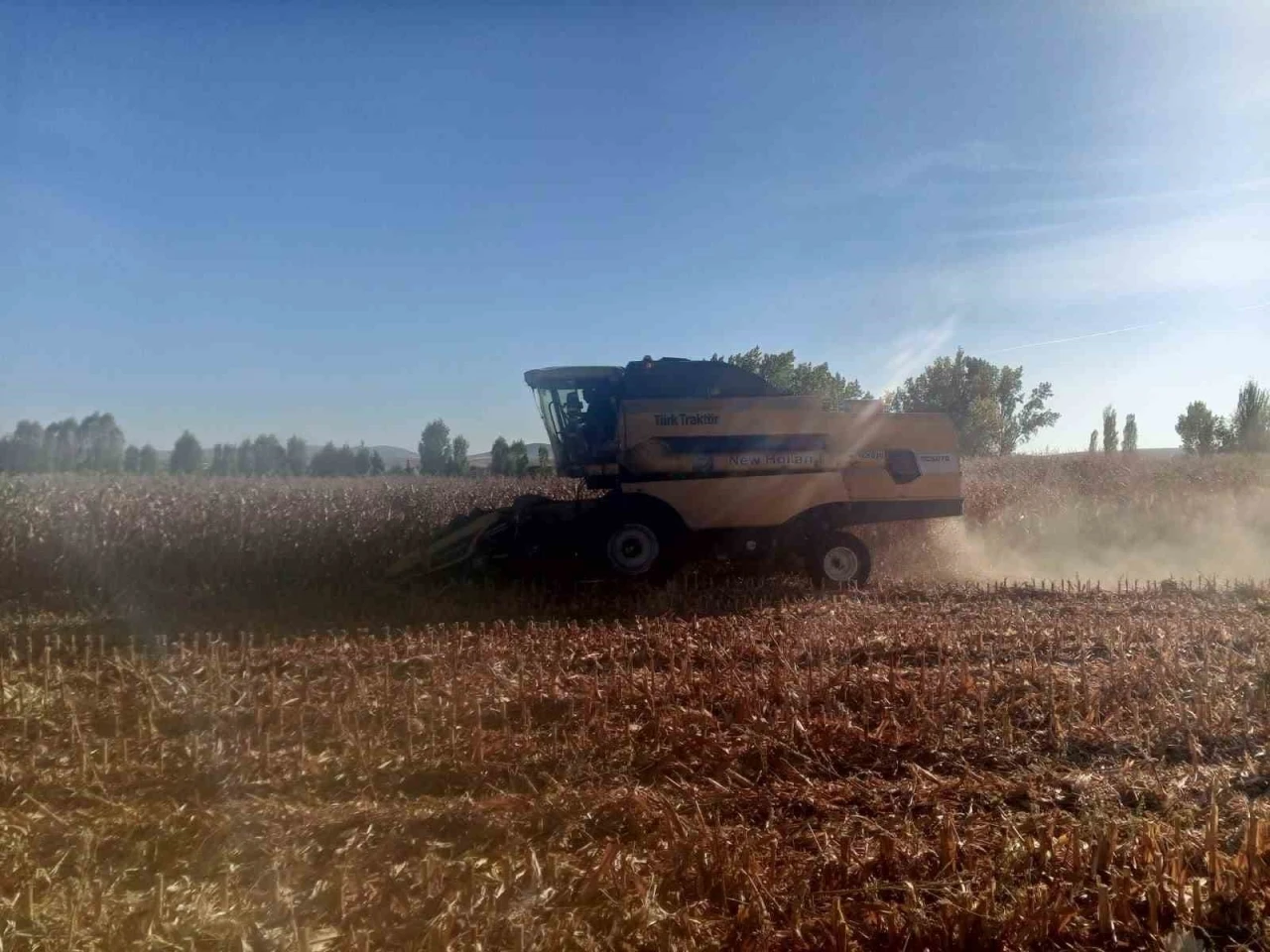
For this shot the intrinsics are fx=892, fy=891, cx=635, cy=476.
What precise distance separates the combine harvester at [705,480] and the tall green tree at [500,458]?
34.6ft

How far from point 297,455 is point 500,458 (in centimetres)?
718

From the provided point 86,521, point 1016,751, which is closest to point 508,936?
point 1016,751

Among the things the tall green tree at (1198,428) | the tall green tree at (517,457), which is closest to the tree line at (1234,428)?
the tall green tree at (1198,428)

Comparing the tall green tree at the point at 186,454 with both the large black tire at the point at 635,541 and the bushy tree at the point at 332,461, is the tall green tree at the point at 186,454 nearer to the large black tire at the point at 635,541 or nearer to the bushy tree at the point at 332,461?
the bushy tree at the point at 332,461

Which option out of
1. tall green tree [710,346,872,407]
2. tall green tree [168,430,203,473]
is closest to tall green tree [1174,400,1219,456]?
tall green tree [710,346,872,407]

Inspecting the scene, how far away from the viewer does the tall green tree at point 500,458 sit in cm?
2116

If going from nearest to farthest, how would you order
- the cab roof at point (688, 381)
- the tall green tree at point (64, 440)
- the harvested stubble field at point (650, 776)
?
1. the harvested stubble field at point (650, 776)
2. the cab roof at point (688, 381)
3. the tall green tree at point (64, 440)

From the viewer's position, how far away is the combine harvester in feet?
31.8

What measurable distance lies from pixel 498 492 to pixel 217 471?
15.2 ft

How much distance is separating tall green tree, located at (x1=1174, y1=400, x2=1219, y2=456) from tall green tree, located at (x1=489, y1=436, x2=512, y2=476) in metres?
27.8

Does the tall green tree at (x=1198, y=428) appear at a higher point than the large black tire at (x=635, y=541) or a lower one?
higher

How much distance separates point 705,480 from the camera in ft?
32.3

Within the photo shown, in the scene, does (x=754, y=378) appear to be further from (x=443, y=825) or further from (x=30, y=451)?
(x=30, y=451)

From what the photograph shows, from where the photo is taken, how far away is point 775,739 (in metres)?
4.42
